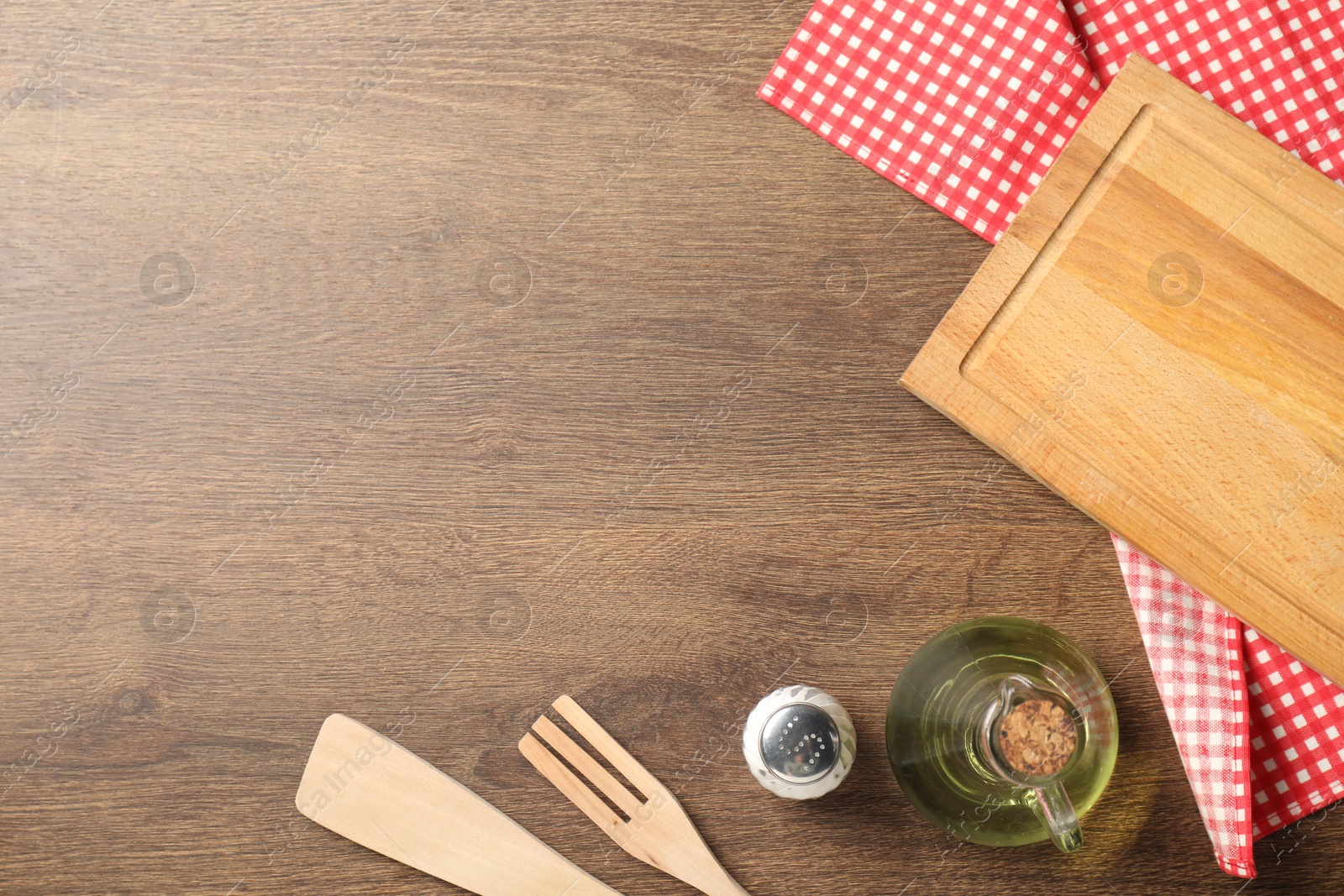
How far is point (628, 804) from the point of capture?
76 cm

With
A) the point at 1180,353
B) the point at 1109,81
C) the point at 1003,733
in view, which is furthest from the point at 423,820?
the point at 1109,81

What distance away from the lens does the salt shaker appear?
680 millimetres

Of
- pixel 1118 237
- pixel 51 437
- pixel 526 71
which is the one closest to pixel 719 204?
pixel 526 71

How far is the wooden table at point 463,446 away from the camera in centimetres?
76

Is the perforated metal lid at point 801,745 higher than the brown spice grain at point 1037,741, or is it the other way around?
the brown spice grain at point 1037,741

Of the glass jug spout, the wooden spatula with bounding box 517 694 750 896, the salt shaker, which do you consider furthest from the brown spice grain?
the wooden spatula with bounding box 517 694 750 896

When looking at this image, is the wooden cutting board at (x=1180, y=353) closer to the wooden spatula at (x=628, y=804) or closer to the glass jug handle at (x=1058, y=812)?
the glass jug handle at (x=1058, y=812)

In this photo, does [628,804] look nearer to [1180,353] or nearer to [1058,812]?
[1058,812]

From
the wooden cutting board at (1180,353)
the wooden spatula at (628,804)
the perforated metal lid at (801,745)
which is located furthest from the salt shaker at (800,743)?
the wooden cutting board at (1180,353)

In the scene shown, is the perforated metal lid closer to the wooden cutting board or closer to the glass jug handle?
the glass jug handle

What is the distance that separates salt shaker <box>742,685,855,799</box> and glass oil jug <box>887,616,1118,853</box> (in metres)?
0.04

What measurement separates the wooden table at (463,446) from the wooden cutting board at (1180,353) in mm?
76

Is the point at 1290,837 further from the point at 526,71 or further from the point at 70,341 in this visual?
the point at 70,341

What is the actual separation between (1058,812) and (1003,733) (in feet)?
0.23
